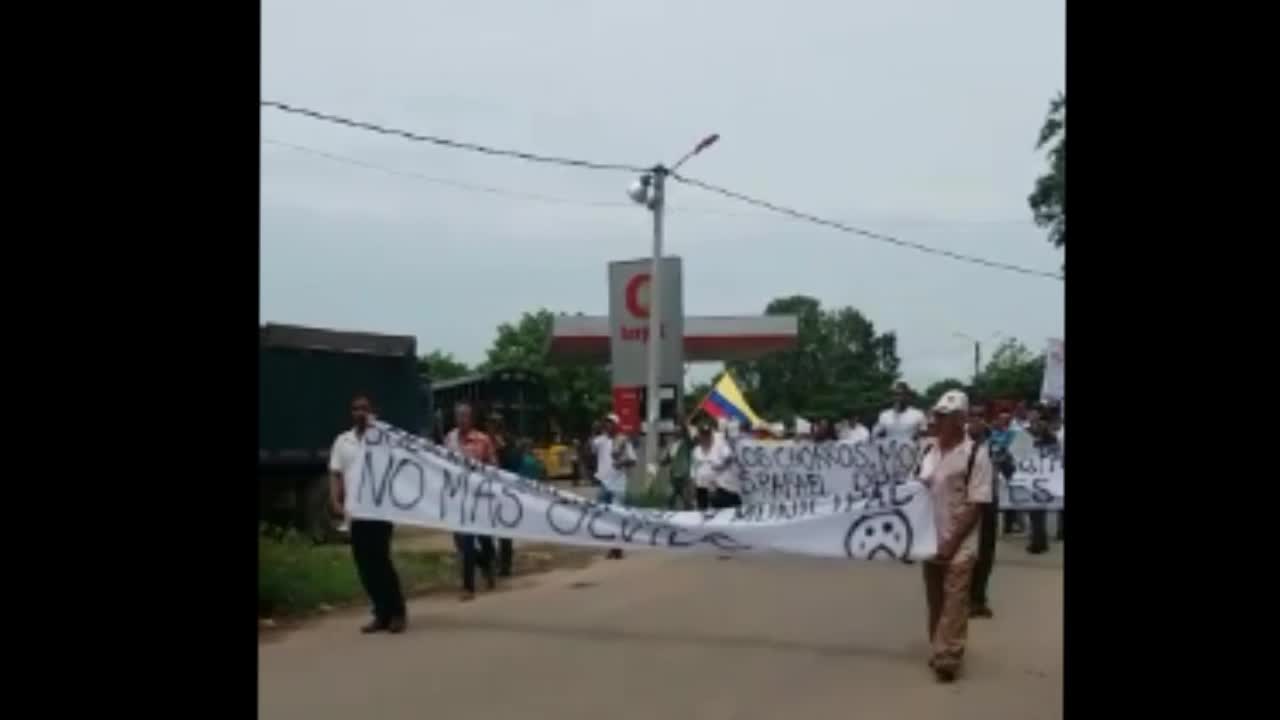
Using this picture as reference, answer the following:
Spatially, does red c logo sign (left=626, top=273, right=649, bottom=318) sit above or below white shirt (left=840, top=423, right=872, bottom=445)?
above

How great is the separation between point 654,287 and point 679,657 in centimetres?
1551

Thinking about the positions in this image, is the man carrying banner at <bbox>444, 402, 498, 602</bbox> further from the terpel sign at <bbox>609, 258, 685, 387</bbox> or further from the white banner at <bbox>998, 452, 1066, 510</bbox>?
the terpel sign at <bbox>609, 258, 685, 387</bbox>

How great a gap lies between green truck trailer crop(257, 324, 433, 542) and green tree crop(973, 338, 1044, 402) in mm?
42226

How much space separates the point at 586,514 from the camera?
11.1 metres

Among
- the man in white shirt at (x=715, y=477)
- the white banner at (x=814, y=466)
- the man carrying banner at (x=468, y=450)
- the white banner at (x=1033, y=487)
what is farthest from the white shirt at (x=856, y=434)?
the man carrying banner at (x=468, y=450)

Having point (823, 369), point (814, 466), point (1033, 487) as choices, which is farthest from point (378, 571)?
point (823, 369)

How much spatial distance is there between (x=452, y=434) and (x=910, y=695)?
5561mm

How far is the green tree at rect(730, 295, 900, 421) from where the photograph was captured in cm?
8962

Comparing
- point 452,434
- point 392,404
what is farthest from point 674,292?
point 452,434

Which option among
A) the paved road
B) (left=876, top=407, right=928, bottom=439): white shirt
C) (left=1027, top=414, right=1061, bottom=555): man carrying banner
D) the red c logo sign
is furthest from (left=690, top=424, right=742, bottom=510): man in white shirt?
the red c logo sign

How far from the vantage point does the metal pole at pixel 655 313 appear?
24219 millimetres
